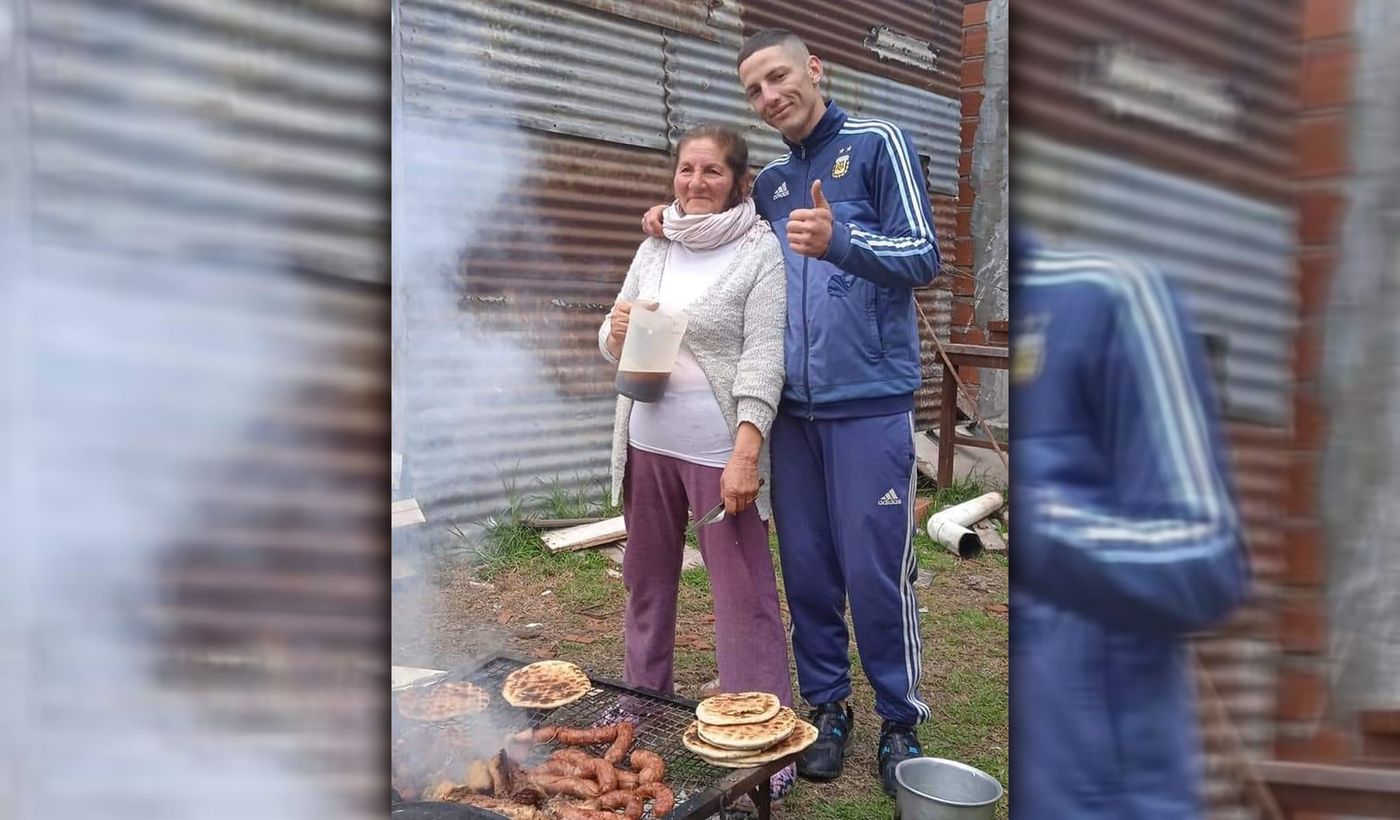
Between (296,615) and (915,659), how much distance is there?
125 inches

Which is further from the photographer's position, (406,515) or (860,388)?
(406,515)

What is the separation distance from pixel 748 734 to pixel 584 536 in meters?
3.67

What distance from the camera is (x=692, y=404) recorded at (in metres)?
3.39

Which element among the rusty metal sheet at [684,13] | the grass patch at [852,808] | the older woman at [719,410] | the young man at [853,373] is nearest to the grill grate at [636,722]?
the older woman at [719,410]

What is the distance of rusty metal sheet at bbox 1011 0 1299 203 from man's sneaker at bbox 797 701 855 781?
314cm

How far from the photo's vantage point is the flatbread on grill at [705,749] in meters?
2.80

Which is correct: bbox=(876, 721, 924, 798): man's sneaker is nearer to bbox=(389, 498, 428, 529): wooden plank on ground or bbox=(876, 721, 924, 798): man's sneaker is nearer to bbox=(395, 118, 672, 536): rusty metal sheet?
bbox=(389, 498, 428, 529): wooden plank on ground

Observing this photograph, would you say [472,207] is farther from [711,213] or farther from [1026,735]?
[1026,735]

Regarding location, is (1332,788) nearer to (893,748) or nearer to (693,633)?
(893,748)

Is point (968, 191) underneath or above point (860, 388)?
above

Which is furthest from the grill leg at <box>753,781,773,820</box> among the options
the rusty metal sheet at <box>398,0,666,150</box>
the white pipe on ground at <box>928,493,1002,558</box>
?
the rusty metal sheet at <box>398,0,666,150</box>

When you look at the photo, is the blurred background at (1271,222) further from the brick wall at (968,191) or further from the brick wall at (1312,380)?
the brick wall at (968,191)

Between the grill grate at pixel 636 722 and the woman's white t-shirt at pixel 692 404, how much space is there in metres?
0.87

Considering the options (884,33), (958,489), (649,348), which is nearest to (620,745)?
(649,348)
